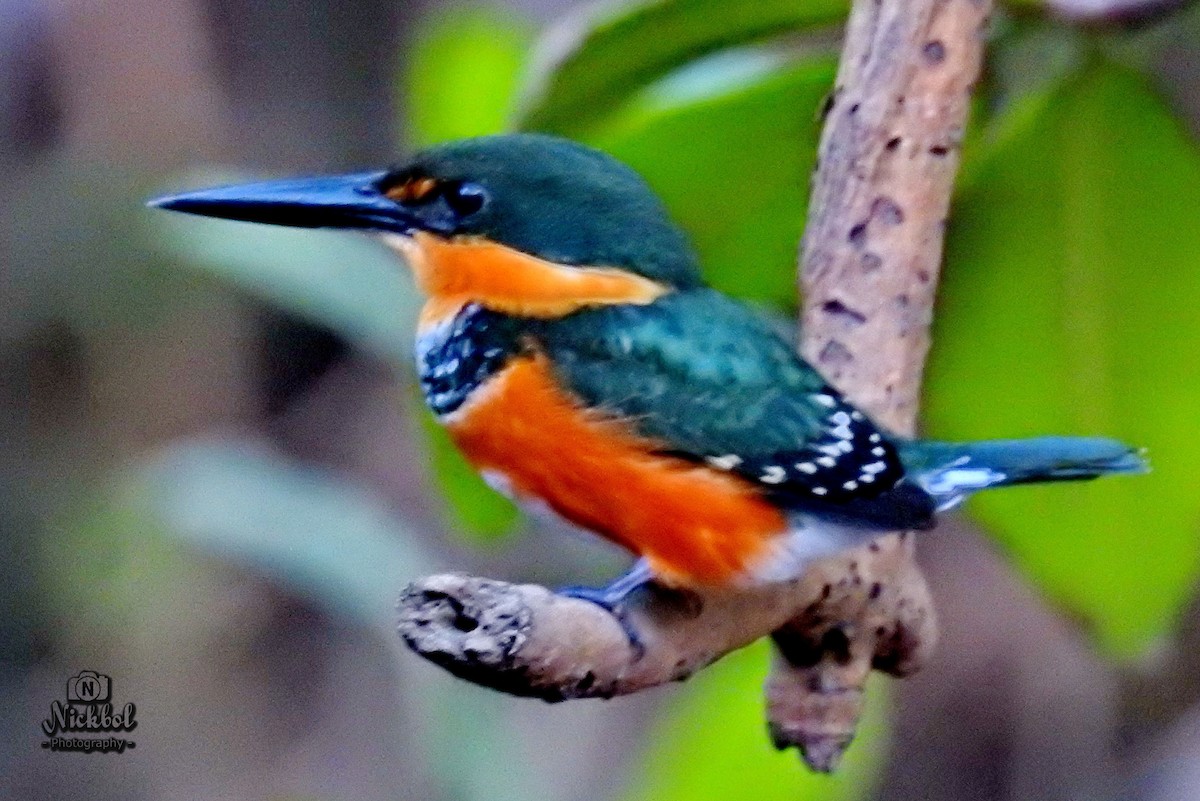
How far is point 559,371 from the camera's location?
94cm

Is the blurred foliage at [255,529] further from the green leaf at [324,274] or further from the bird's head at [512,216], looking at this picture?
the bird's head at [512,216]

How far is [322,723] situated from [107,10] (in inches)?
39.6

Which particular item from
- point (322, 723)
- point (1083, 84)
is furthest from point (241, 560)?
point (1083, 84)

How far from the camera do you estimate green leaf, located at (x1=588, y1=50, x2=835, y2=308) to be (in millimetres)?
1132

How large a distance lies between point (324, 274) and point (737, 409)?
768 millimetres

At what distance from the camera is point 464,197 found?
3.22 feet

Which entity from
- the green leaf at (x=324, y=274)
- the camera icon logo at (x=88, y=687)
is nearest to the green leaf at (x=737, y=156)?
the green leaf at (x=324, y=274)

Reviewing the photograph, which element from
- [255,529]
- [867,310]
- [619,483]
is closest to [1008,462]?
[867,310]

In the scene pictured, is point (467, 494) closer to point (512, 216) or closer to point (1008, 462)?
point (512, 216)

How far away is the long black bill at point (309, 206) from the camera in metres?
0.99

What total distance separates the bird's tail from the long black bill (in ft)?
1.18

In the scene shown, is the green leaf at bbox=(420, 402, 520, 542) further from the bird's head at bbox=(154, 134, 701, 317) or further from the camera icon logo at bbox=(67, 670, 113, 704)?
the camera icon logo at bbox=(67, 670, 113, 704)

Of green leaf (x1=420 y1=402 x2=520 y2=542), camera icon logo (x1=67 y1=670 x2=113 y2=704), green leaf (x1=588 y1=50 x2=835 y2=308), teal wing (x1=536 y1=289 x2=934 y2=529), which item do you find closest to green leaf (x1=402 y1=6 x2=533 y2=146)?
green leaf (x1=588 y1=50 x2=835 y2=308)

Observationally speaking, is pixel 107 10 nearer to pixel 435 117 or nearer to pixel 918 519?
pixel 435 117
